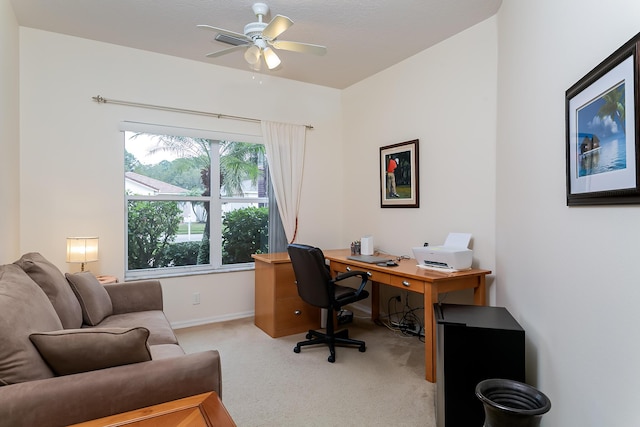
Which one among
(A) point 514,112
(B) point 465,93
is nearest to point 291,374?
(A) point 514,112

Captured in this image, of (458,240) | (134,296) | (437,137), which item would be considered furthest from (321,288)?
(437,137)

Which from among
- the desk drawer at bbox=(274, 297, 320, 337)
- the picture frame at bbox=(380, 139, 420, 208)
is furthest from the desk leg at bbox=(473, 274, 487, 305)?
the desk drawer at bbox=(274, 297, 320, 337)

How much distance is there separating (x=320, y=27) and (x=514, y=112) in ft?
5.49

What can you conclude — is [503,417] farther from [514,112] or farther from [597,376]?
[514,112]

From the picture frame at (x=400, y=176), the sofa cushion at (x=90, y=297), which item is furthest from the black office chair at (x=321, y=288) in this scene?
the sofa cushion at (x=90, y=297)

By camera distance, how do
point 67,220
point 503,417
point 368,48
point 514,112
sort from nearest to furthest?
1. point 503,417
2. point 514,112
3. point 67,220
4. point 368,48

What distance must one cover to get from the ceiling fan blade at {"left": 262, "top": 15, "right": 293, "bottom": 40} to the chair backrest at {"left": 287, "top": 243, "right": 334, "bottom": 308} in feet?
5.09

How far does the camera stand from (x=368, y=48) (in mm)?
3387

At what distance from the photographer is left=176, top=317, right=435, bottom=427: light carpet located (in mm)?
2115

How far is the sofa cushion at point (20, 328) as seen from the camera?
122cm

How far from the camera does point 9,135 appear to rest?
268cm

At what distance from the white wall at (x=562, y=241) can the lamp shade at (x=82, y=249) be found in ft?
10.6

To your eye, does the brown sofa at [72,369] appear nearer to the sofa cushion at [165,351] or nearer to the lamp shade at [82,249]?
the sofa cushion at [165,351]

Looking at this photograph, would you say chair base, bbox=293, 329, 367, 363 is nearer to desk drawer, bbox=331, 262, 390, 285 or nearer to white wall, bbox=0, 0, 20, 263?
desk drawer, bbox=331, 262, 390, 285
